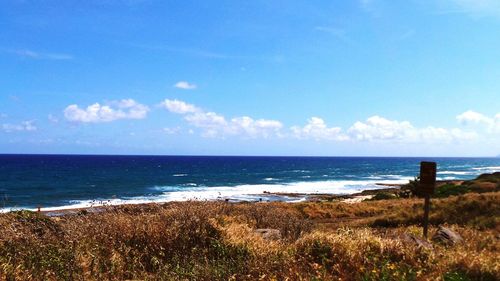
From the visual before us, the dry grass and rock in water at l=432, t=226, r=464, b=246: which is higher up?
the dry grass

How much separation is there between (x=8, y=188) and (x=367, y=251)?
68.3 meters

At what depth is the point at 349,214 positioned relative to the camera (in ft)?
91.5

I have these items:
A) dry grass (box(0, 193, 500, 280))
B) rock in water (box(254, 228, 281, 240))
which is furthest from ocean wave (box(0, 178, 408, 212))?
dry grass (box(0, 193, 500, 280))

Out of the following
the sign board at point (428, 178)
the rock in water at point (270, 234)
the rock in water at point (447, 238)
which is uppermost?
the sign board at point (428, 178)

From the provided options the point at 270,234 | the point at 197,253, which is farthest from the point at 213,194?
the point at 197,253

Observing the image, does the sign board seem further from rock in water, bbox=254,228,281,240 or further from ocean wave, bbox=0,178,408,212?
ocean wave, bbox=0,178,408,212

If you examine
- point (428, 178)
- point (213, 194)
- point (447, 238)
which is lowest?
point (213, 194)

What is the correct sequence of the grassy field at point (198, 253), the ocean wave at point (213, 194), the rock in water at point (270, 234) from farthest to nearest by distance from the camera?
the ocean wave at point (213, 194)
the rock in water at point (270, 234)
the grassy field at point (198, 253)

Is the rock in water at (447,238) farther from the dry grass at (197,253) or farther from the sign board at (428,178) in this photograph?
the sign board at (428,178)

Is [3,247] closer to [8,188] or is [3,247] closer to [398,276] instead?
[398,276]

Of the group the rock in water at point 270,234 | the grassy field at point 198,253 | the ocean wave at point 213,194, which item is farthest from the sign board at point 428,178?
the ocean wave at point 213,194

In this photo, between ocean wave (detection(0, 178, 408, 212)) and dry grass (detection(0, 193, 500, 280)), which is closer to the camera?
dry grass (detection(0, 193, 500, 280))

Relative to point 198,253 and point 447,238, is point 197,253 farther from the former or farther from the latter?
point 447,238

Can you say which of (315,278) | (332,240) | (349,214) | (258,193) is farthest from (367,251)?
(258,193)
